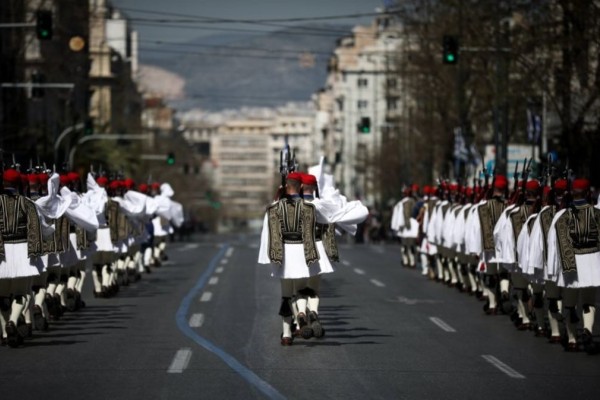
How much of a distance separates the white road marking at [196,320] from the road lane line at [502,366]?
517cm

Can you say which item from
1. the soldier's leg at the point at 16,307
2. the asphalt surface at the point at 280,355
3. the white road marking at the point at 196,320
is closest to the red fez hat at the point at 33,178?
the asphalt surface at the point at 280,355

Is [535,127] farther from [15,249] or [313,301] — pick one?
[15,249]

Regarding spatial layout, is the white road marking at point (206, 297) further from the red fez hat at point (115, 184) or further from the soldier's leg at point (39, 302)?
the soldier's leg at point (39, 302)

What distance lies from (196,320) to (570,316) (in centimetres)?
615

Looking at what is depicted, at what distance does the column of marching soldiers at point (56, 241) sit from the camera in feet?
61.1

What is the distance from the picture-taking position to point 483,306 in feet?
84.1

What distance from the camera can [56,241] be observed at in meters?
22.0

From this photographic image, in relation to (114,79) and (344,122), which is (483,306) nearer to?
(114,79)

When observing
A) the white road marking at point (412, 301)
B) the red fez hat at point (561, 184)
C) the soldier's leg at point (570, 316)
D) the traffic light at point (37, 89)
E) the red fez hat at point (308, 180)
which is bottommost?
the white road marking at point (412, 301)

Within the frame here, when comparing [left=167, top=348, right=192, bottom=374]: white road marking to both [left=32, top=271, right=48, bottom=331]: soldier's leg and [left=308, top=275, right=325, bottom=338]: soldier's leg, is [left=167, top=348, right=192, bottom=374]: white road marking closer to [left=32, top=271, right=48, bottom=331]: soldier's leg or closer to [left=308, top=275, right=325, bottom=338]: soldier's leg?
[left=308, top=275, right=325, bottom=338]: soldier's leg

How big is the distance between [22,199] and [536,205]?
6638 mm

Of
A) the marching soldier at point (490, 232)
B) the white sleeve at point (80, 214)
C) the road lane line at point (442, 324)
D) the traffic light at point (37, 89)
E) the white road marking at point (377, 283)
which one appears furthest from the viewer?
the traffic light at point (37, 89)

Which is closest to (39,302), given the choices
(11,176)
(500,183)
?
(11,176)

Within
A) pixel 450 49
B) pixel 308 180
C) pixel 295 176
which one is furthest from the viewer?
pixel 450 49
